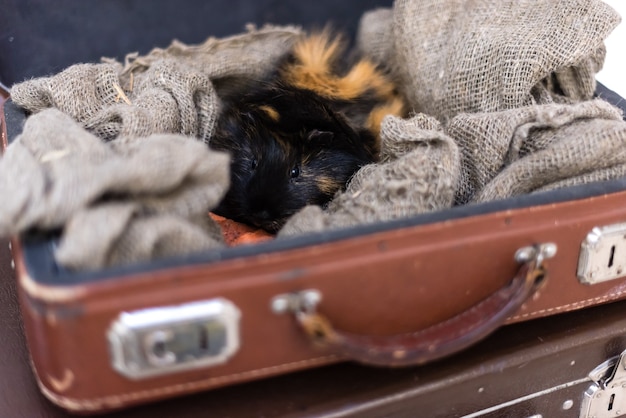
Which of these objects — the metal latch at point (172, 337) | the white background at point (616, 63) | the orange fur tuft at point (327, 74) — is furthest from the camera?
the white background at point (616, 63)

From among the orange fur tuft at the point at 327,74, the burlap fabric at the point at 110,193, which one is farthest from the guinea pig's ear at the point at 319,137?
the burlap fabric at the point at 110,193

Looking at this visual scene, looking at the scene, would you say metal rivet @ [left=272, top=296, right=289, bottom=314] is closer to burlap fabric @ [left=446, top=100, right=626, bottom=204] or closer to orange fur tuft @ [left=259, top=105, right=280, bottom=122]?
burlap fabric @ [left=446, top=100, right=626, bottom=204]

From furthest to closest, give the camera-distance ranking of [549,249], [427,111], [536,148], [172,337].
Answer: [427,111]
[536,148]
[549,249]
[172,337]

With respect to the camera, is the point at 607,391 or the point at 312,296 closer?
the point at 312,296

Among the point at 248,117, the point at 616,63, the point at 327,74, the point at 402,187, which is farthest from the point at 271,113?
the point at 616,63

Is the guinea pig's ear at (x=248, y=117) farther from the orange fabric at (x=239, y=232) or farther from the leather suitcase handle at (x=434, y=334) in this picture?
the leather suitcase handle at (x=434, y=334)

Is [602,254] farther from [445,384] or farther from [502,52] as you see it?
[502,52]

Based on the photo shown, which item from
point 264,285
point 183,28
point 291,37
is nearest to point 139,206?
point 264,285

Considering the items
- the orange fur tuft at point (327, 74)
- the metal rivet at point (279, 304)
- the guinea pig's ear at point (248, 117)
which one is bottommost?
the metal rivet at point (279, 304)
